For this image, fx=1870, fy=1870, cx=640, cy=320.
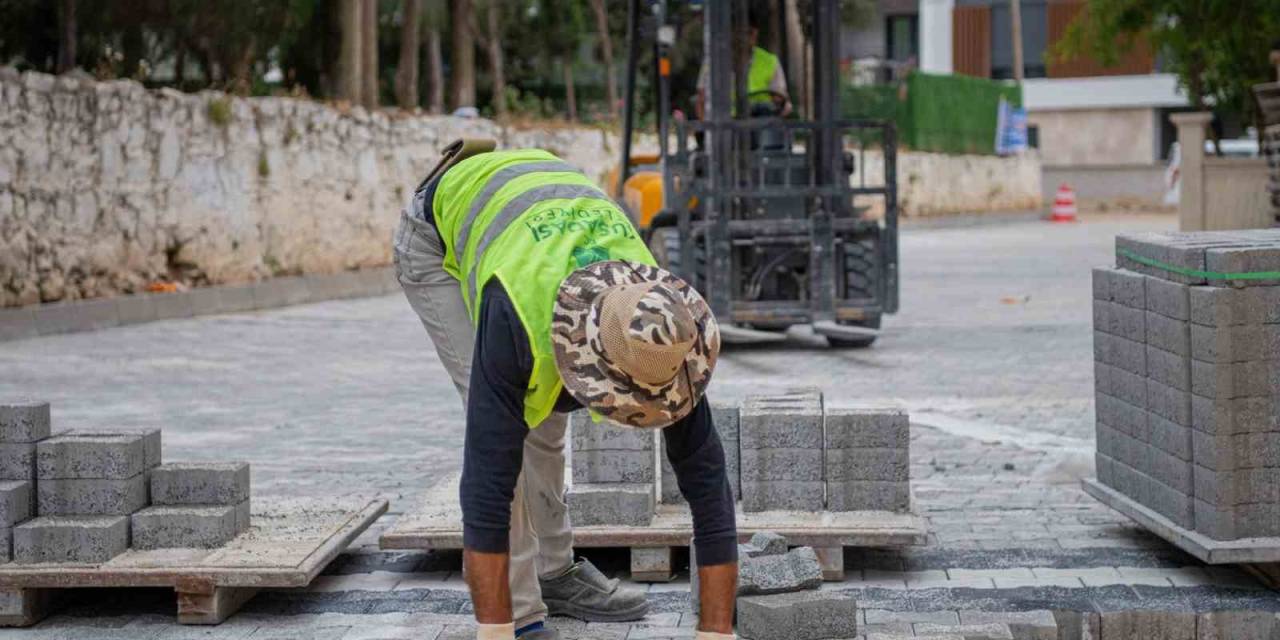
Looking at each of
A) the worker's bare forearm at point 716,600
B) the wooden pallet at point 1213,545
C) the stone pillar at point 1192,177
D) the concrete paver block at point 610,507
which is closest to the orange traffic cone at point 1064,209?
the stone pillar at point 1192,177

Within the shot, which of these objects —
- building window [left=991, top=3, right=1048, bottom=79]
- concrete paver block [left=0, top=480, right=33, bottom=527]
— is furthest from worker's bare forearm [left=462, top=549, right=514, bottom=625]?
building window [left=991, top=3, right=1048, bottom=79]

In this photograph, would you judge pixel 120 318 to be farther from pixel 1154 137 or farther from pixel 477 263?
pixel 1154 137

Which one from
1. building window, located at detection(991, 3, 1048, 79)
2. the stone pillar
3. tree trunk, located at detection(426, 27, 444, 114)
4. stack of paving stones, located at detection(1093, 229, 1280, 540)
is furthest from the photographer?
building window, located at detection(991, 3, 1048, 79)

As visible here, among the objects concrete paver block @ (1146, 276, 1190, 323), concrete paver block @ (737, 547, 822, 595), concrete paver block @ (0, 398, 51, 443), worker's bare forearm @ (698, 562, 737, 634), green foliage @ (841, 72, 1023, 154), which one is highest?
green foliage @ (841, 72, 1023, 154)

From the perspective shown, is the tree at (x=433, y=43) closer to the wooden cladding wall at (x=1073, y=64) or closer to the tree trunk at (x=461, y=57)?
the tree trunk at (x=461, y=57)

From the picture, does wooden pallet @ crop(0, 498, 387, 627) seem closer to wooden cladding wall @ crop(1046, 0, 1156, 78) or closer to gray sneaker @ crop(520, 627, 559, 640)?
gray sneaker @ crop(520, 627, 559, 640)

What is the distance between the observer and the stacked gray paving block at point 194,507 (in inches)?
243

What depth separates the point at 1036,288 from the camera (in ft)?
67.0

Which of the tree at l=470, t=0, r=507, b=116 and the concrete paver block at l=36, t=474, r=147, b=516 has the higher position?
the tree at l=470, t=0, r=507, b=116

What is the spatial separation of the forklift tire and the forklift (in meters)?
0.02

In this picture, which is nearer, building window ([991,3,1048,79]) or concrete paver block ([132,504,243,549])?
concrete paver block ([132,504,243,549])

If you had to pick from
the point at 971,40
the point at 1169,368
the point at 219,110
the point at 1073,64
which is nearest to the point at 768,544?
the point at 1169,368

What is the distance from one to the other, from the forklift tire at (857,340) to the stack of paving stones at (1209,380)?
788cm

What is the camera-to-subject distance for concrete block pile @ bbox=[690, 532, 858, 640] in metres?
5.25
